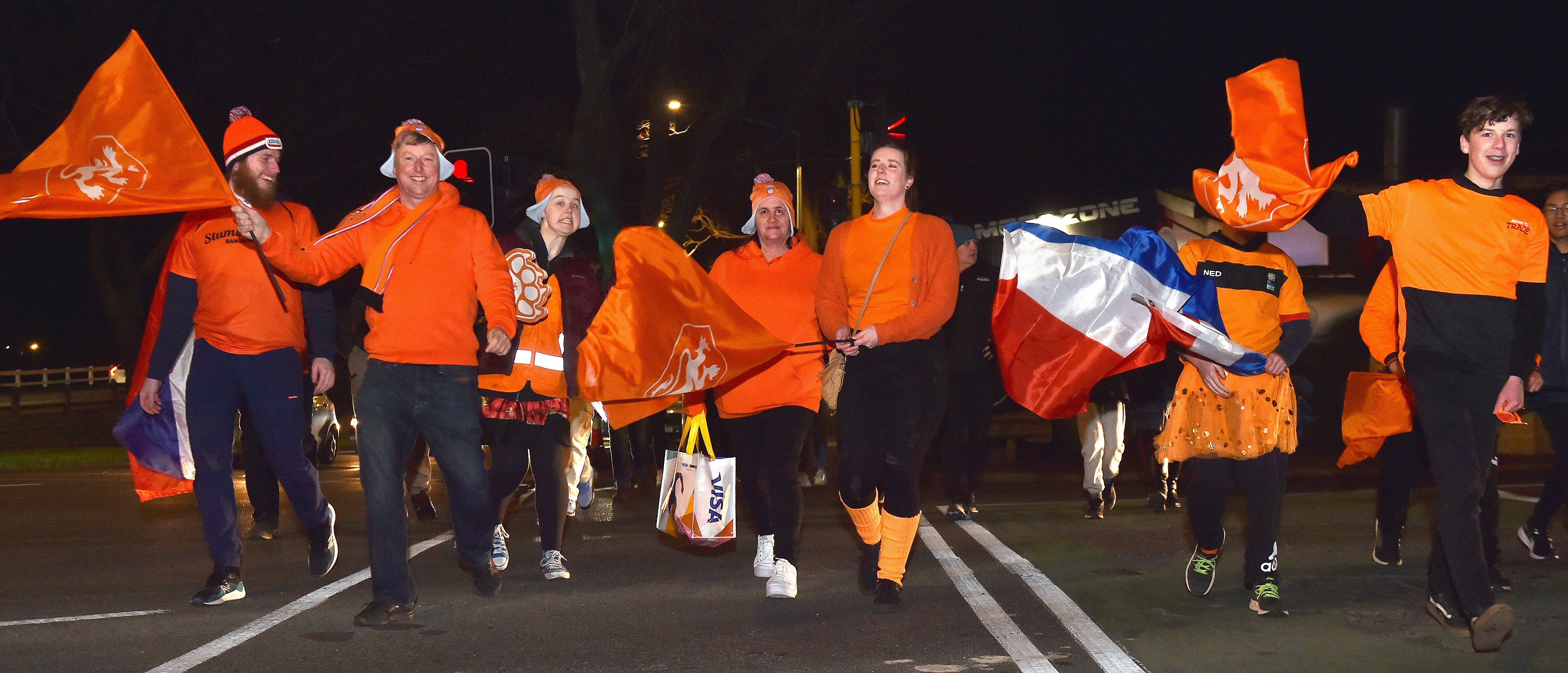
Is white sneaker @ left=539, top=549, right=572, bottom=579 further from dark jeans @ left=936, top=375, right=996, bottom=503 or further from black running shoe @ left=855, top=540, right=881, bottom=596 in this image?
A: dark jeans @ left=936, top=375, right=996, bottom=503

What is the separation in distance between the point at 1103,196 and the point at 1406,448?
1397 inches

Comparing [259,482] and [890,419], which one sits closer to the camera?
[890,419]

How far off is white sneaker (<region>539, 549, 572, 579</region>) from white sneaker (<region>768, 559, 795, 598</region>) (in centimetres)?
121

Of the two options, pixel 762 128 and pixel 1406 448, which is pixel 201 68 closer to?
pixel 762 128

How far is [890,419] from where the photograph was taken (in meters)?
5.89

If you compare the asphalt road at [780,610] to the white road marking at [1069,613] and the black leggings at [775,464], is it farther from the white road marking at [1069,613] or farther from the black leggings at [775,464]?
the black leggings at [775,464]

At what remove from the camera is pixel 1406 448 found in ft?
22.1

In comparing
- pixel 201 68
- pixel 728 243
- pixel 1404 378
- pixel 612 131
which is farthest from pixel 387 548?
pixel 728 243

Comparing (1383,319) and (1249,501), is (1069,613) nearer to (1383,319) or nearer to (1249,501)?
(1249,501)

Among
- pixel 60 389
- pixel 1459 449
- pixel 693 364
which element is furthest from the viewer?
pixel 60 389

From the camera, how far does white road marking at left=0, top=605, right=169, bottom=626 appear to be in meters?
5.65

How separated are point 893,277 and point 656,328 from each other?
1.25 meters

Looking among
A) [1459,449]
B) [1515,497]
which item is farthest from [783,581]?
[1515,497]

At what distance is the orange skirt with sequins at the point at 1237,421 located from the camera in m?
5.67
